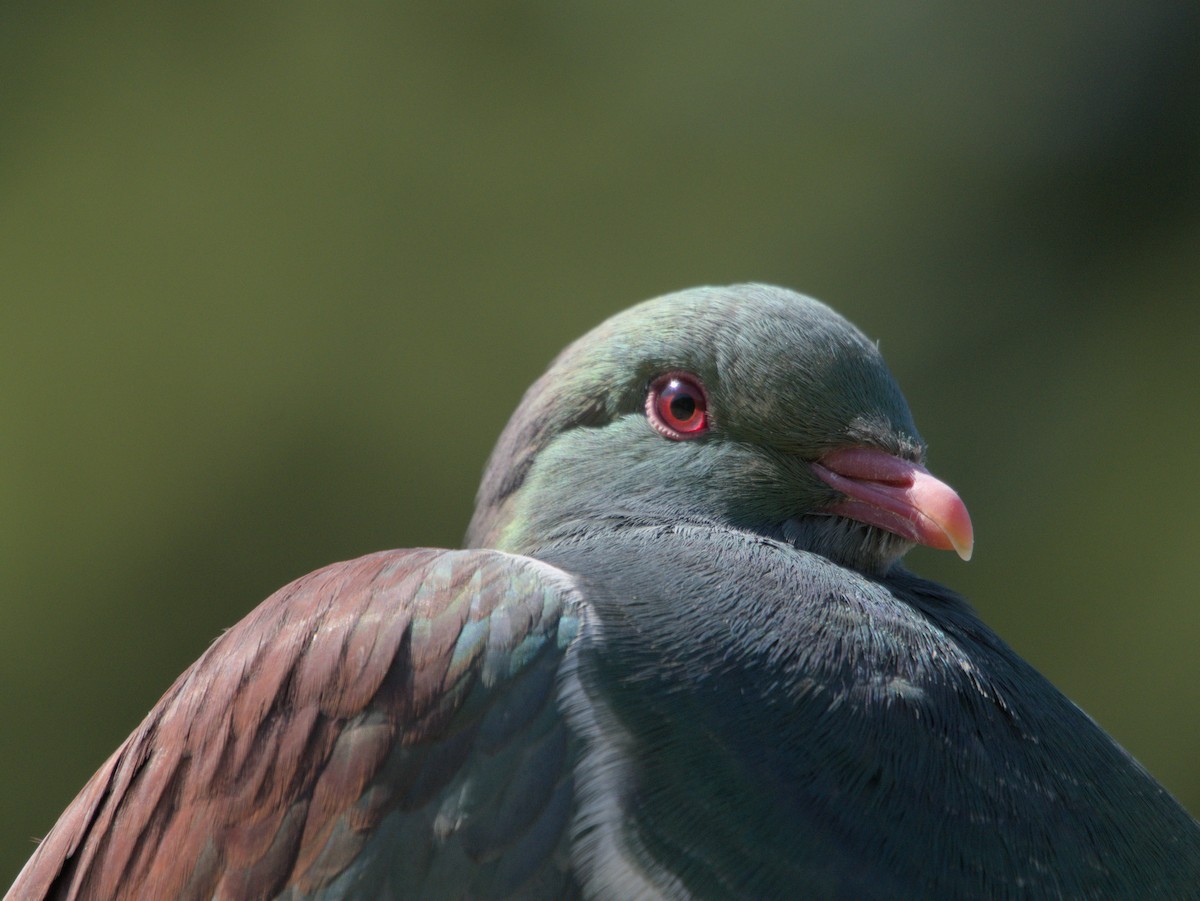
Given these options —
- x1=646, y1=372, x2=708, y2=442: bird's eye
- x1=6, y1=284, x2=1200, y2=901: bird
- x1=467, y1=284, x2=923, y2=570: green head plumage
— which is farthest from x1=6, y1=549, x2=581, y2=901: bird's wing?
x1=646, y1=372, x2=708, y2=442: bird's eye

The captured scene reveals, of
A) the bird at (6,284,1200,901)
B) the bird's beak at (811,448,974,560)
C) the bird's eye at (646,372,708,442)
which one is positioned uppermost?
the bird's eye at (646,372,708,442)

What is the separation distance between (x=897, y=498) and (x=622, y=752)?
37.9 inches

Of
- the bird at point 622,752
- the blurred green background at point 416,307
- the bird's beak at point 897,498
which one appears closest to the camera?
the bird at point 622,752

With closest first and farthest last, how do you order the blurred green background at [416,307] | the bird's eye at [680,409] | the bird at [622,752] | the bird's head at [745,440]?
the bird at [622,752], the bird's head at [745,440], the bird's eye at [680,409], the blurred green background at [416,307]

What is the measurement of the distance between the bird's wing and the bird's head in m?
0.59

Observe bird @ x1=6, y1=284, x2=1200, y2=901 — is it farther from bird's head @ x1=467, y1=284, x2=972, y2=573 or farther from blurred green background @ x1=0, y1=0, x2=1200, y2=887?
blurred green background @ x1=0, y1=0, x2=1200, y2=887

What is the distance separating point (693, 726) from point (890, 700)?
1.23 feet

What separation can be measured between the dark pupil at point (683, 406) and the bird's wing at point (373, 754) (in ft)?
2.32

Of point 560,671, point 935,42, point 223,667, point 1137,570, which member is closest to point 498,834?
point 560,671

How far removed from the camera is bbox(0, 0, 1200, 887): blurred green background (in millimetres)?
6773

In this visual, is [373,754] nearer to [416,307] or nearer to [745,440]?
[745,440]

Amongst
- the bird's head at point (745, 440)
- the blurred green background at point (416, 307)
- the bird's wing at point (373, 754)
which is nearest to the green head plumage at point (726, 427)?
the bird's head at point (745, 440)

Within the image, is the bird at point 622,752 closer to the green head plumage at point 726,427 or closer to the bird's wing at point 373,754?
the bird's wing at point 373,754

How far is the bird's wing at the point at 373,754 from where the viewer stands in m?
2.24
